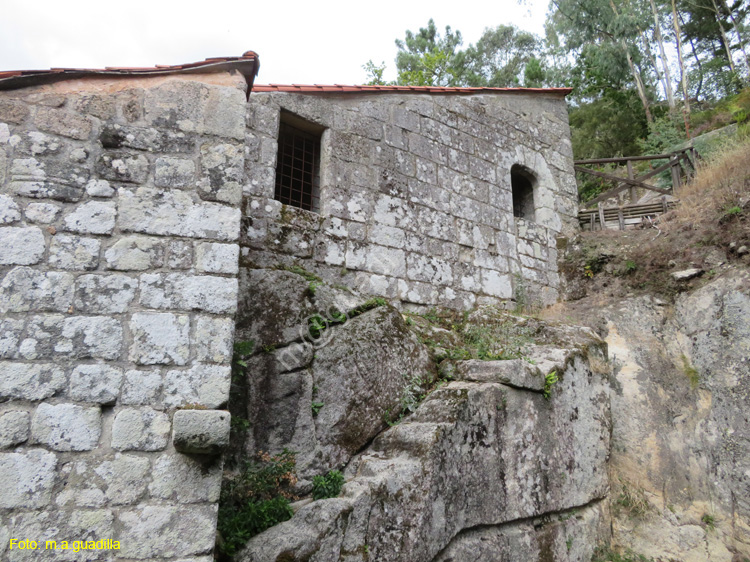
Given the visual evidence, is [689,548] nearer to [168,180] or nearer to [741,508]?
[741,508]

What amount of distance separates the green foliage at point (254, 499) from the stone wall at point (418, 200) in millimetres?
1940

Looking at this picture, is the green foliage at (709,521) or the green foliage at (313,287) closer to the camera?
the green foliage at (313,287)

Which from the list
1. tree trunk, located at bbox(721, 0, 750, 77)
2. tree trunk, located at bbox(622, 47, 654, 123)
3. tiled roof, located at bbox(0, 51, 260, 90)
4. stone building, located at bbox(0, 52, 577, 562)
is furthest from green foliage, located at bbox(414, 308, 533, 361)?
tree trunk, located at bbox(721, 0, 750, 77)

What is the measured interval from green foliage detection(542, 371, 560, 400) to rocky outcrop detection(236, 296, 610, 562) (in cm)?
2

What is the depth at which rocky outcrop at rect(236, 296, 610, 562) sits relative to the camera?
369 cm

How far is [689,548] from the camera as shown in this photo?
5.03 meters

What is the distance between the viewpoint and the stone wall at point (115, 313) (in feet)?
9.24

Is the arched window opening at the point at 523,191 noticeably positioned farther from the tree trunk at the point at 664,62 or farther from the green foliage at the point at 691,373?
the tree trunk at the point at 664,62

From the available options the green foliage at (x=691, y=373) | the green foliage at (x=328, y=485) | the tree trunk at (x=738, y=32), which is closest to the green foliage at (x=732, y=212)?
the green foliage at (x=691, y=373)

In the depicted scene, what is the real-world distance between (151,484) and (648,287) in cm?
621

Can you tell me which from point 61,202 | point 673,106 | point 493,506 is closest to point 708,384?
point 493,506

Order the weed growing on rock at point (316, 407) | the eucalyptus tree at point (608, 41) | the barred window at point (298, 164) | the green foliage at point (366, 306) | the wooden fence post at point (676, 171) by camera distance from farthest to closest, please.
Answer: the eucalyptus tree at point (608, 41)
the wooden fence post at point (676, 171)
the barred window at point (298, 164)
the green foliage at point (366, 306)
the weed growing on rock at point (316, 407)

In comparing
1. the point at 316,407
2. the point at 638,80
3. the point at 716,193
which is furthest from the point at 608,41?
the point at 316,407

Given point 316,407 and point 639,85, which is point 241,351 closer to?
point 316,407
